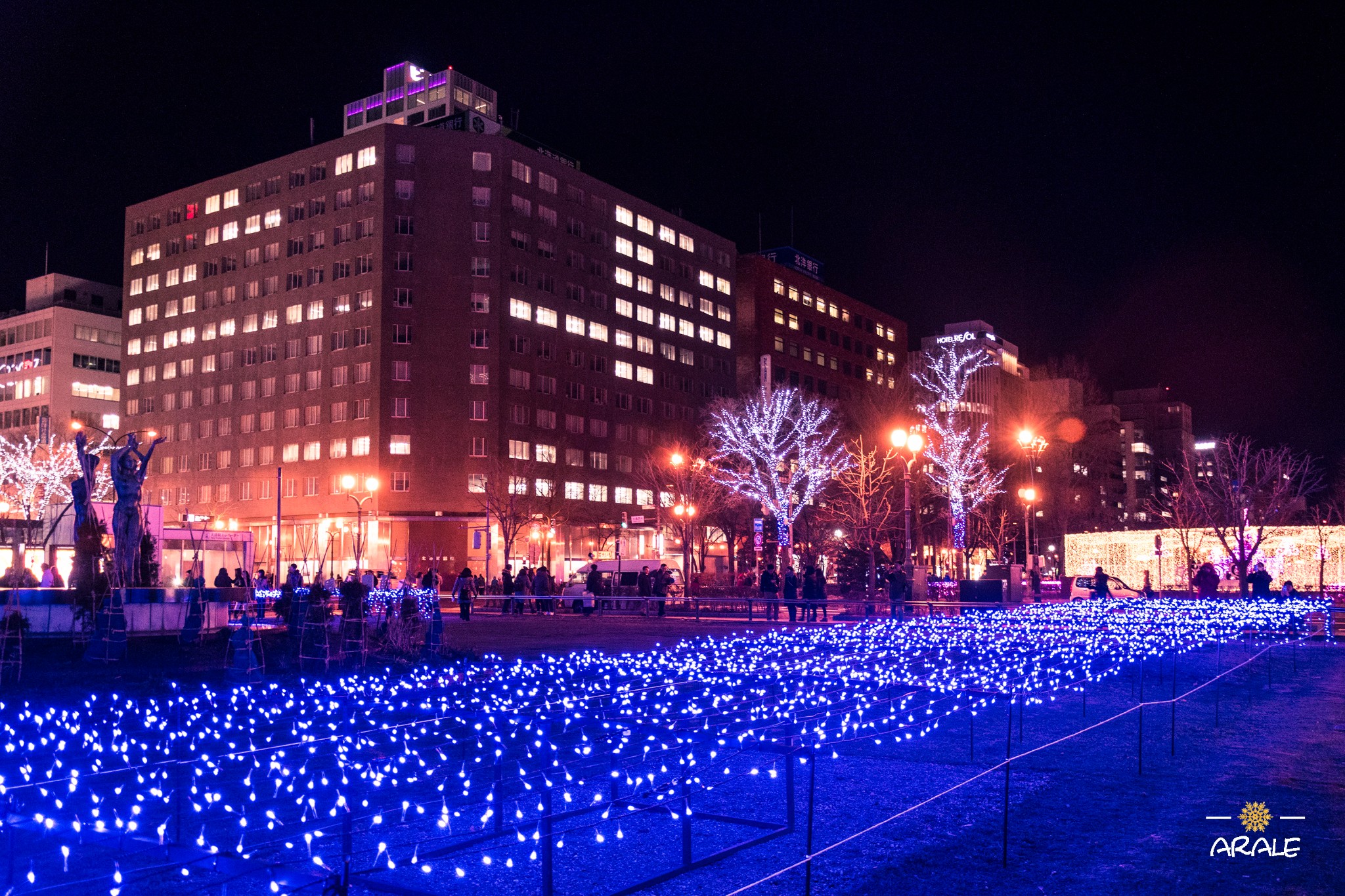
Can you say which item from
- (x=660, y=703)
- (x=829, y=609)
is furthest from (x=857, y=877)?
(x=829, y=609)

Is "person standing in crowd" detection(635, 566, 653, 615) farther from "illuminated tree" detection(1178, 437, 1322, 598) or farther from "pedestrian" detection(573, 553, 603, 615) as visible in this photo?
"illuminated tree" detection(1178, 437, 1322, 598)

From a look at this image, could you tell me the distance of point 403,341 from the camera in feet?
254

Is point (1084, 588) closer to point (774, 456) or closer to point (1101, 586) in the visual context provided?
point (1101, 586)

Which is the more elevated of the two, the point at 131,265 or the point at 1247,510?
the point at 131,265

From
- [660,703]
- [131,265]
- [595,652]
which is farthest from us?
[131,265]

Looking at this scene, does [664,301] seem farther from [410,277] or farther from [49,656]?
[49,656]

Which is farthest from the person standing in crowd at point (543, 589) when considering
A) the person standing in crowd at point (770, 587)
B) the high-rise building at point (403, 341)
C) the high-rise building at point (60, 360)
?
the high-rise building at point (60, 360)

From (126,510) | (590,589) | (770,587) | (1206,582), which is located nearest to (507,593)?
(590,589)

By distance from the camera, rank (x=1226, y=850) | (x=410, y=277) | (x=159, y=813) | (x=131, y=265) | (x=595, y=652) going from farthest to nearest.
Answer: (x=131, y=265)
(x=410, y=277)
(x=595, y=652)
(x=159, y=813)
(x=1226, y=850)

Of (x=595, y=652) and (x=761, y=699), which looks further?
(x=595, y=652)

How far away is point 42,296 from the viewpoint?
107m

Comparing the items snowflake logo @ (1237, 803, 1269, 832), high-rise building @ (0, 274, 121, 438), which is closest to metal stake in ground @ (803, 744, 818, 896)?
snowflake logo @ (1237, 803, 1269, 832)

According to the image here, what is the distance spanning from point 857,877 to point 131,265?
100590 millimetres

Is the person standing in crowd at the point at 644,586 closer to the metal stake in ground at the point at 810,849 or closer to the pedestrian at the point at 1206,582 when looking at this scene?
the pedestrian at the point at 1206,582
